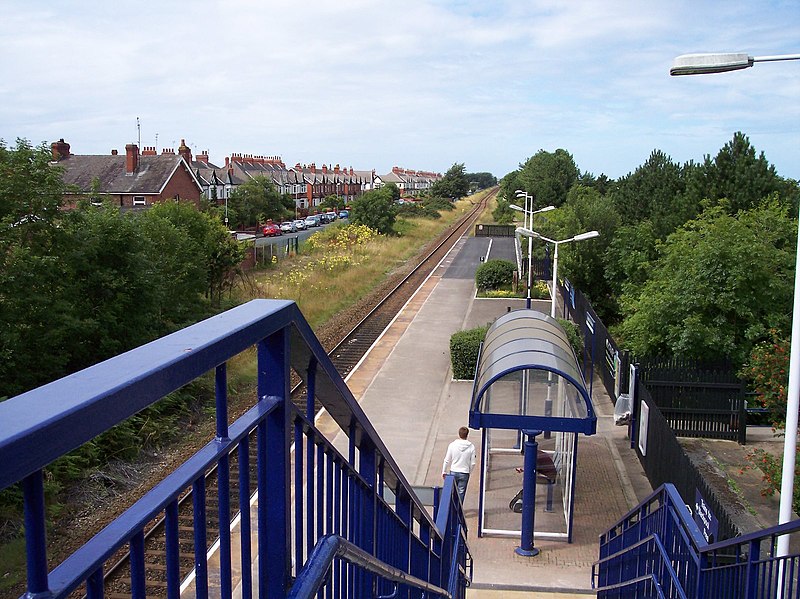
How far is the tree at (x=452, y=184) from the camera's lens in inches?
4747

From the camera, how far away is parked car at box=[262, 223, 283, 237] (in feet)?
205

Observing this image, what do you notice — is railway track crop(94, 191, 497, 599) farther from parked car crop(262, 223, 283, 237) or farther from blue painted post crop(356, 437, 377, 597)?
parked car crop(262, 223, 283, 237)

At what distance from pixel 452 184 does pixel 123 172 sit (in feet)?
251

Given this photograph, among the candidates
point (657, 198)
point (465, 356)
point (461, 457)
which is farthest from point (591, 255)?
point (461, 457)

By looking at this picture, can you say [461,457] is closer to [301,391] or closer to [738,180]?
[301,391]

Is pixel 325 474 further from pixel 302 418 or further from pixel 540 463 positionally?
pixel 540 463

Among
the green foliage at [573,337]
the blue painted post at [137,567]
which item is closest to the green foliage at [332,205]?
the green foliage at [573,337]

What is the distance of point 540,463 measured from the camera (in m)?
11.8

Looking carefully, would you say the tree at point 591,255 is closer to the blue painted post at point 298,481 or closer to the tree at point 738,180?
the tree at point 738,180

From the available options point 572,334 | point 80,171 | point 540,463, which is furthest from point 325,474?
point 80,171

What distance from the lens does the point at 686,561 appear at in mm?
5723

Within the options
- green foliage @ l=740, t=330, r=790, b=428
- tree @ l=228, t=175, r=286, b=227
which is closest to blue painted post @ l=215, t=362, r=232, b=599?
green foliage @ l=740, t=330, r=790, b=428

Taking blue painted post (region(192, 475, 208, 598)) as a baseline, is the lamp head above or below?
above

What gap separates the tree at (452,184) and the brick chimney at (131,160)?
2837 inches
